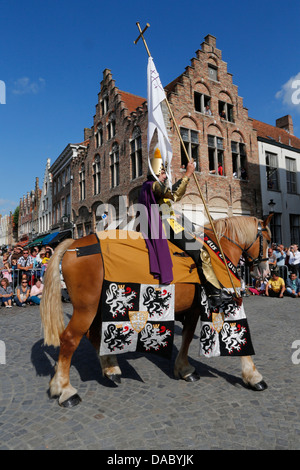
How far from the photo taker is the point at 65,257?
10.7 feet

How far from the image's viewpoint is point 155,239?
336 centimetres

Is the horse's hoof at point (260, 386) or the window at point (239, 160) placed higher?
the window at point (239, 160)

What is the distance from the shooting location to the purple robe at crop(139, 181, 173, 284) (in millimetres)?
3246

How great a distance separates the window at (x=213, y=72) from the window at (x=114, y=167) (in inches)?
288

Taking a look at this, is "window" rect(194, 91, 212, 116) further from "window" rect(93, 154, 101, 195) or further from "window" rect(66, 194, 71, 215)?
"window" rect(66, 194, 71, 215)

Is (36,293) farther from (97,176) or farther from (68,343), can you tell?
(97,176)

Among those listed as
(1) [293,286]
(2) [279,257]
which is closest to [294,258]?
(2) [279,257]

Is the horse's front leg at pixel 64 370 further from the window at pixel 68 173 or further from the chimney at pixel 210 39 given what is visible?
the window at pixel 68 173

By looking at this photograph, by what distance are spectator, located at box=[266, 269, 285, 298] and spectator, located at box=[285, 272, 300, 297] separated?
0.42m

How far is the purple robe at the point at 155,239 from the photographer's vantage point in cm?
325

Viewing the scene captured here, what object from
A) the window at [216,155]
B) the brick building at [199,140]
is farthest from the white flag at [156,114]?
the window at [216,155]

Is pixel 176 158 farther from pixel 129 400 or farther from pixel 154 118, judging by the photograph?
pixel 129 400
